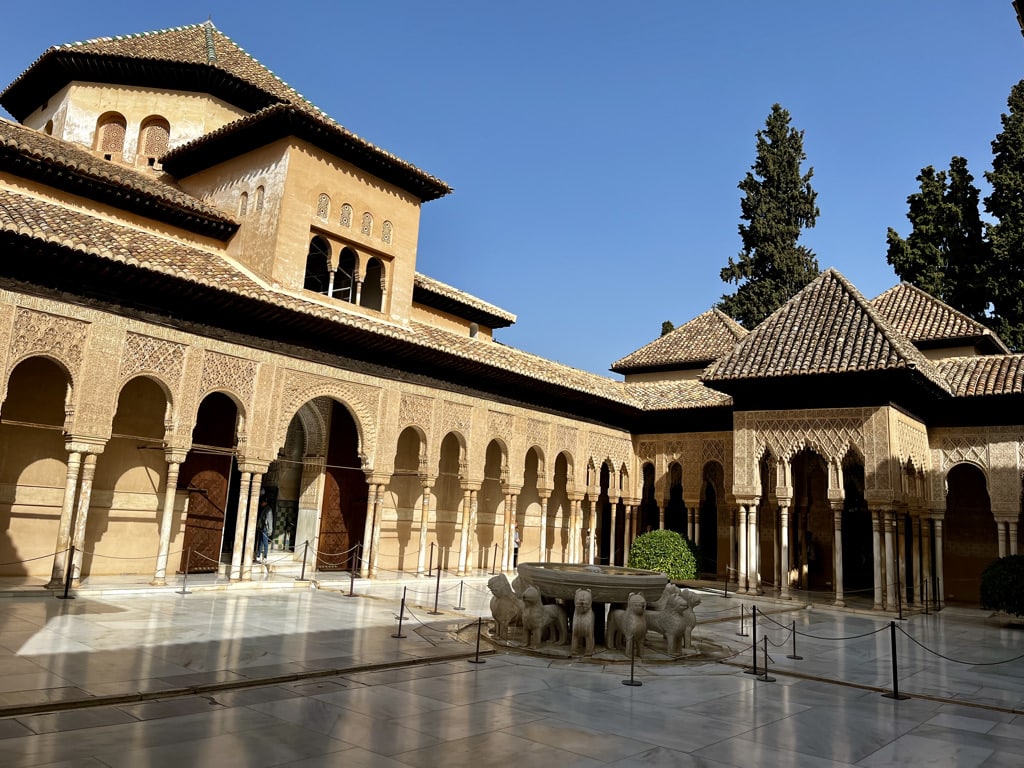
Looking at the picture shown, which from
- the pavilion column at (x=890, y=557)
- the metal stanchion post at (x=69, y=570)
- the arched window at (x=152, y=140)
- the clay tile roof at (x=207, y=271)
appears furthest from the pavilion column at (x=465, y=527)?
the arched window at (x=152, y=140)

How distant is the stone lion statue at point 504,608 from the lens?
9094 millimetres

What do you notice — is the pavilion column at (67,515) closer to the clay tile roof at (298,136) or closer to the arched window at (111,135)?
the clay tile roof at (298,136)

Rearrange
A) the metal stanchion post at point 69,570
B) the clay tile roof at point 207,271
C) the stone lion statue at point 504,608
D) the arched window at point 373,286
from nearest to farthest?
1. the stone lion statue at point 504,608
2. the metal stanchion post at point 69,570
3. the clay tile roof at point 207,271
4. the arched window at point 373,286

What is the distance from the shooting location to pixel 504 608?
30.0 feet

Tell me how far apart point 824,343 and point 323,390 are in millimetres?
11072

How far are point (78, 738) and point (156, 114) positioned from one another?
17659 millimetres

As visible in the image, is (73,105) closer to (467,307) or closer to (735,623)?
(467,307)

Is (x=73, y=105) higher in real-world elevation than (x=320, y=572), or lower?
higher

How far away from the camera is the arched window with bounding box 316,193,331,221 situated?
627 inches

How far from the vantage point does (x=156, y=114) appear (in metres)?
18.4

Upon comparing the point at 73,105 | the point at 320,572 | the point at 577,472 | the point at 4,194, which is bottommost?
the point at 320,572

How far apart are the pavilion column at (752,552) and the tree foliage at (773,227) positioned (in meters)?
14.0

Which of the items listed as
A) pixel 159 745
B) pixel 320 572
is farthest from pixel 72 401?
pixel 159 745

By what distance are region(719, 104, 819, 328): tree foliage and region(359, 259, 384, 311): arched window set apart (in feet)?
57.2
